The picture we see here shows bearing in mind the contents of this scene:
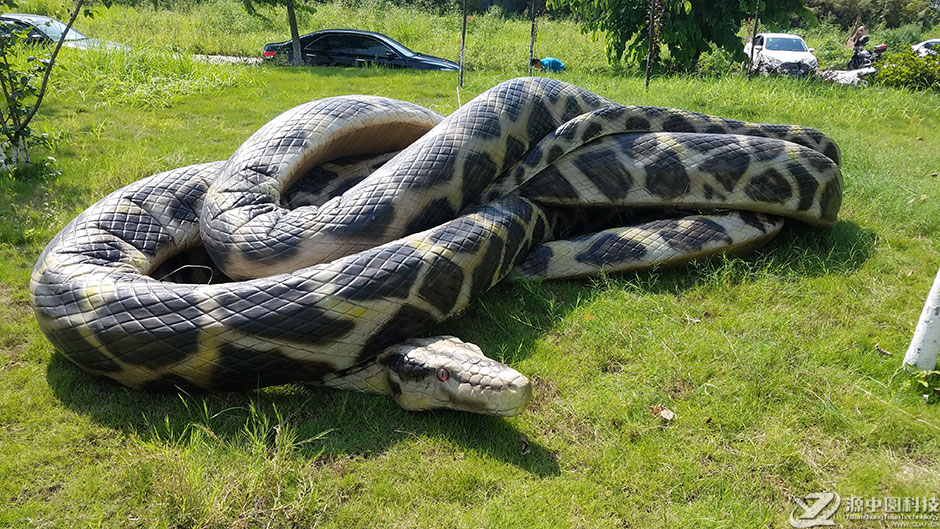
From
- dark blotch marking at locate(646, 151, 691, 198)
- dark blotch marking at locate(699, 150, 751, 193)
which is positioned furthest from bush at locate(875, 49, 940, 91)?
dark blotch marking at locate(646, 151, 691, 198)

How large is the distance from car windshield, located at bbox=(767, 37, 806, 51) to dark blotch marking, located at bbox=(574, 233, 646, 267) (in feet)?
60.2

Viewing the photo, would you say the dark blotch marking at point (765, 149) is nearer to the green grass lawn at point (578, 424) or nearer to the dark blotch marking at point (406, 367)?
the green grass lawn at point (578, 424)

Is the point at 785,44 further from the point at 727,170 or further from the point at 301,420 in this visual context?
the point at 301,420

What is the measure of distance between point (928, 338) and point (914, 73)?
9.93 m

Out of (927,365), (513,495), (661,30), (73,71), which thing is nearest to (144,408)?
(513,495)

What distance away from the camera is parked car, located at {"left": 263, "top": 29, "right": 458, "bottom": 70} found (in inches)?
592

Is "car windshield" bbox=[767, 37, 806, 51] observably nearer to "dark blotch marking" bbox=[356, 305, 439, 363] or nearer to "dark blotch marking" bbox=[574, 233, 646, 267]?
"dark blotch marking" bbox=[574, 233, 646, 267]

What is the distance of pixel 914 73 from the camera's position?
1133cm

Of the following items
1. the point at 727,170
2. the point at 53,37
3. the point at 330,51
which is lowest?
the point at 727,170

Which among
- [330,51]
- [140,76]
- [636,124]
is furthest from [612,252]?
[330,51]

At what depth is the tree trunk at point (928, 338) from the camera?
357cm

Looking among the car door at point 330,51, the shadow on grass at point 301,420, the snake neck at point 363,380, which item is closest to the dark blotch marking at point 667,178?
the shadow on grass at point 301,420

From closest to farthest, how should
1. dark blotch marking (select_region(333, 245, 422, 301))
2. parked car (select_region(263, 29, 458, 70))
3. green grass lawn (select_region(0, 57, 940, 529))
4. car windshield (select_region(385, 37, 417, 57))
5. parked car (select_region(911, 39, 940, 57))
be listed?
green grass lawn (select_region(0, 57, 940, 529)) → dark blotch marking (select_region(333, 245, 422, 301)) → parked car (select_region(911, 39, 940, 57)) → parked car (select_region(263, 29, 458, 70)) → car windshield (select_region(385, 37, 417, 57))

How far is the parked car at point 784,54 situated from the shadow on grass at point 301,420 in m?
17.0
